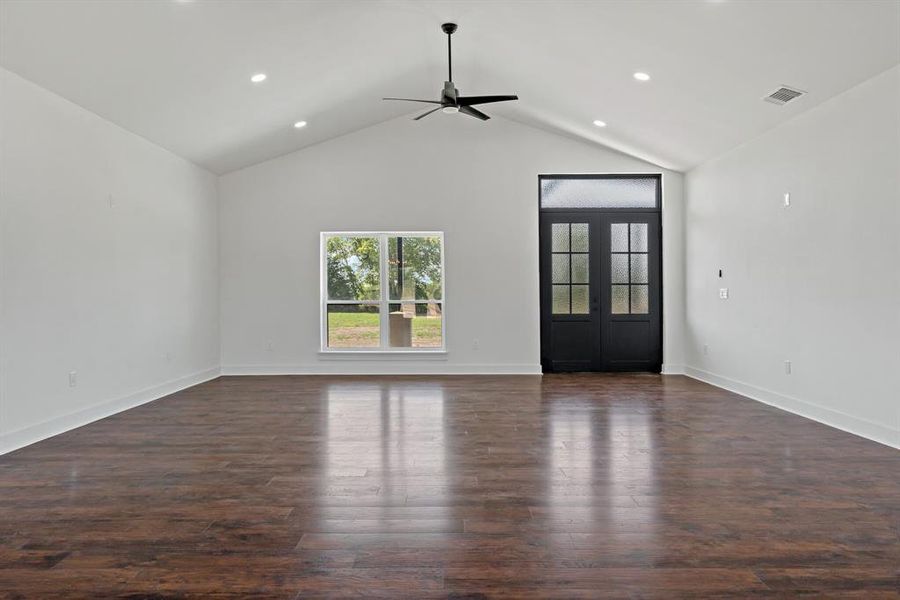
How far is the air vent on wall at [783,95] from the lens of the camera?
492 cm

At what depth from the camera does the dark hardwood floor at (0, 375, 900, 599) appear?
223 centimetres

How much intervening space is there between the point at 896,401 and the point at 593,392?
9.49 ft

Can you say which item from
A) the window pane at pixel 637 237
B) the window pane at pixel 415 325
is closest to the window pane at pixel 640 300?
the window pane at pixel 637 237

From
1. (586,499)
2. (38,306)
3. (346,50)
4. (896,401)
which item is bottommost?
(586,499)

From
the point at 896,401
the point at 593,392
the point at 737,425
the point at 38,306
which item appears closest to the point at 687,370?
the point at 593,392

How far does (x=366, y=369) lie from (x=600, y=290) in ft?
11.5

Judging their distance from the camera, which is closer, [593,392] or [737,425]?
[737,425]

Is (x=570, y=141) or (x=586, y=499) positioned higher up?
(x=570, y=141)

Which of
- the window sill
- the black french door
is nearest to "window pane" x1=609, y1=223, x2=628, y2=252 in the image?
the black french door

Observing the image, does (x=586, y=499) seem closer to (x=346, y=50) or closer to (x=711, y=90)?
(x=711, y=90)

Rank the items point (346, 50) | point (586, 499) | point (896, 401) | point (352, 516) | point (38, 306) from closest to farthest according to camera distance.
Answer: point (352, 516) < point (586, 499) < point (896, 401) < point (38, 306) < point (346, 50)

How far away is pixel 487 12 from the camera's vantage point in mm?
5180

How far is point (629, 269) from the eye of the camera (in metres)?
8.24

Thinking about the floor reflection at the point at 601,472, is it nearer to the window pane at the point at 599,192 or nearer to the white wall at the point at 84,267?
the window pane at the point at 599,192
